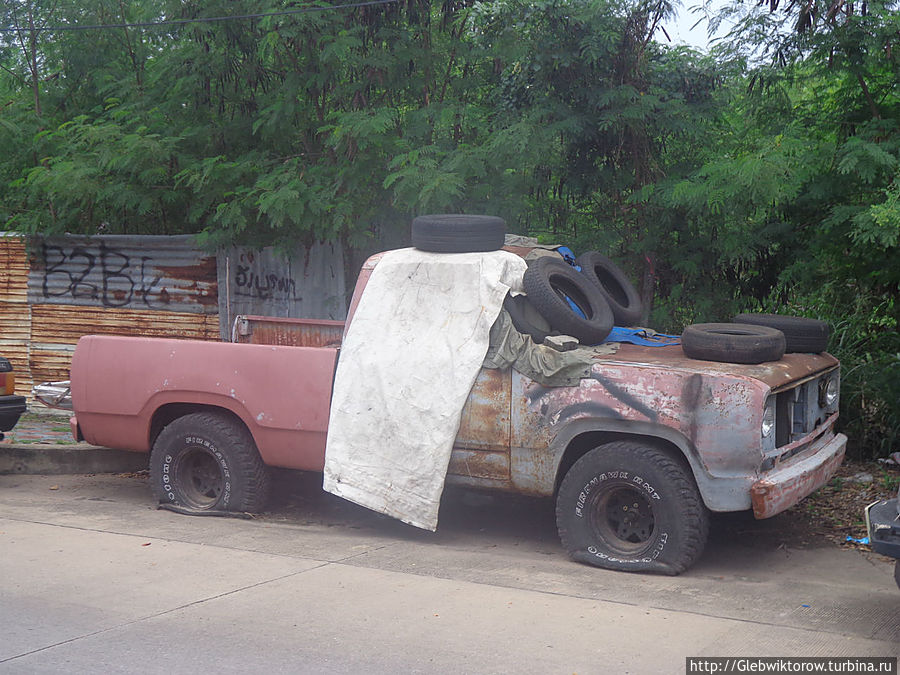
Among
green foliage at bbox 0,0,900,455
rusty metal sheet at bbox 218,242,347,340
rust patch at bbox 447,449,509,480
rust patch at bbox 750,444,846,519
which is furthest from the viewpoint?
rusty metal sheet at bbox 218,242,347,340

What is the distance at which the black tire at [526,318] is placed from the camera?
6492 mm

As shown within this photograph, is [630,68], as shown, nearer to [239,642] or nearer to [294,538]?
[294,538]

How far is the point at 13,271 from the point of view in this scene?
12539 millimetres

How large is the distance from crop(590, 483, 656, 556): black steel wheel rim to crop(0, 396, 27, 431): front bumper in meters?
5.39

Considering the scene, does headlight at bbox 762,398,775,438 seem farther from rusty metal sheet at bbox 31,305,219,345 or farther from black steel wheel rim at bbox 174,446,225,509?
rusty metal sheet at bbox 31,305,219,345

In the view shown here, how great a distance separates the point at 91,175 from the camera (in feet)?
34.8

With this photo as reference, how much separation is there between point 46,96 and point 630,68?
785 centimetres

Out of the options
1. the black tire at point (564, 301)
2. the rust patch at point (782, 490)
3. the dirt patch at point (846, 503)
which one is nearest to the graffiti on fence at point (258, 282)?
the black tire at point (564, 301)

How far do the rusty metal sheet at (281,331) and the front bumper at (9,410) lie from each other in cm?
213

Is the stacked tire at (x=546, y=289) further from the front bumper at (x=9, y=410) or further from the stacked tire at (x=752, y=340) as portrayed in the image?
the front bumper at (x=9, y=410)

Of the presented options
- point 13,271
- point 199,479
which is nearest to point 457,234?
point 199,479

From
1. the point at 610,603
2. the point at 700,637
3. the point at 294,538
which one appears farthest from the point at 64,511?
the point at 700,637

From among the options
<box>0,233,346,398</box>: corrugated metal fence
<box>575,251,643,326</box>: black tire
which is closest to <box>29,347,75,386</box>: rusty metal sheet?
<box>0,233,346,398</box>: corrugated metal fence

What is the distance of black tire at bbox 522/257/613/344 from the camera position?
646 cm
